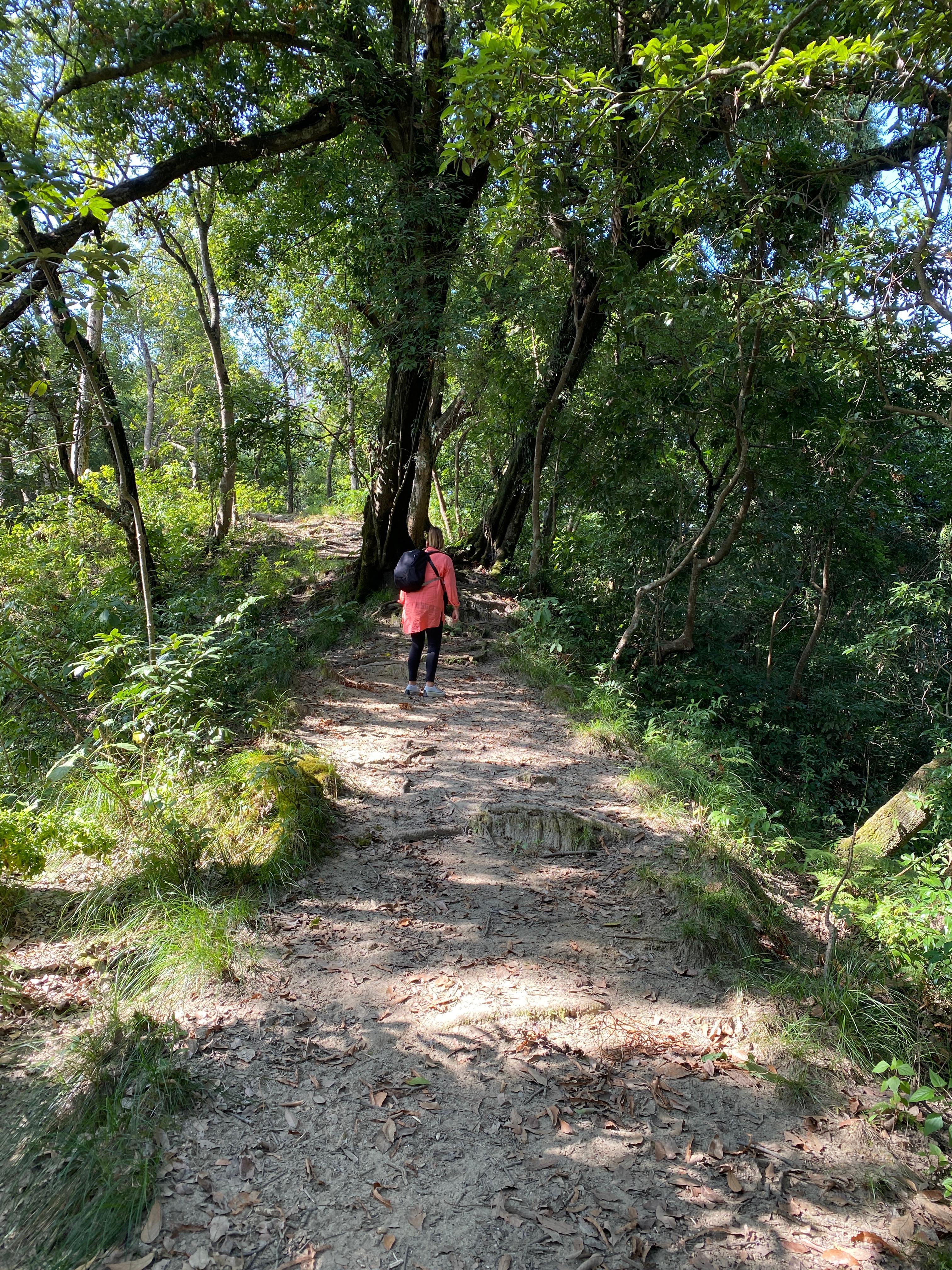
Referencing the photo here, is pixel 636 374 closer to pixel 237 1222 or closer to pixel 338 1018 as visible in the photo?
pixel 338 1018

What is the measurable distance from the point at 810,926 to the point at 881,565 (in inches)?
246

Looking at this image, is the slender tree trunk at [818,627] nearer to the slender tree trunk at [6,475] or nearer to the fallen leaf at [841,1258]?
the fallen leaf at [841,1258]

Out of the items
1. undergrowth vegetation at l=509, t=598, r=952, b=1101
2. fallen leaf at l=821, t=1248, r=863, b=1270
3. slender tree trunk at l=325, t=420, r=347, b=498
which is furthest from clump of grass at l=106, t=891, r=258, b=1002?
slender tree trunk at l=325, t=420, r=347, b=498

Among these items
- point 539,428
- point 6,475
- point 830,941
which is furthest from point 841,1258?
point 6,475

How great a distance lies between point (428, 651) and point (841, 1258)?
5637mm

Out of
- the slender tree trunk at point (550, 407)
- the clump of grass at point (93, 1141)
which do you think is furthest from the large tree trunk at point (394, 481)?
the clump of grass at point (93, 1141)

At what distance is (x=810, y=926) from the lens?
15.0ft

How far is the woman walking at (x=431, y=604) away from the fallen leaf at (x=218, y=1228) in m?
5.13

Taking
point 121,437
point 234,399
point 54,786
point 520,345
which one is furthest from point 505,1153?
point 520,345

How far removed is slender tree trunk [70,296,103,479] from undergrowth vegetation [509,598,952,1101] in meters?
4.52

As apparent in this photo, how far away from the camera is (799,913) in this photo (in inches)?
186

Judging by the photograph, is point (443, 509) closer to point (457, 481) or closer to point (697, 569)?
point (457, 481)

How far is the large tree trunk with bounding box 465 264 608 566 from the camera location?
9523mm

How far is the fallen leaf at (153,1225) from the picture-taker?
237cm
